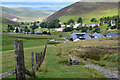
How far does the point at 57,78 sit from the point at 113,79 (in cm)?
523

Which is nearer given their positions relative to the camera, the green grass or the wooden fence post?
the wooden fence post

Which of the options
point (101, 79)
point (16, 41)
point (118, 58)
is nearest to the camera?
point (16, 41)

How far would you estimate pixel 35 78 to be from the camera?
919 cm

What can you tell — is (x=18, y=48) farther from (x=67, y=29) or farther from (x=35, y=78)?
(x=67, y=29)

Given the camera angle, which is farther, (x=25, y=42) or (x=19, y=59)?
(x=25, y=42)

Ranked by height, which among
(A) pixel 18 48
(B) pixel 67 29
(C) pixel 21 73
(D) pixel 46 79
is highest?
(B) pixel 67 29

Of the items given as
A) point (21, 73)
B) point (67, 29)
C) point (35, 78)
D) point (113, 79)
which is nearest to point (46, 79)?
point (35, 78)

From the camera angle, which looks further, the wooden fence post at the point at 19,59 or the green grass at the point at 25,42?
the green grass at the point at 25,42

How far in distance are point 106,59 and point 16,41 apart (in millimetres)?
17991

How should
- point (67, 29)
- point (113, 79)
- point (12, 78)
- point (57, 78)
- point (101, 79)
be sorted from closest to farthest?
point (12, 78) → point (57, 78) → point (101, 79) → point (113, 79) → point (67, 29)

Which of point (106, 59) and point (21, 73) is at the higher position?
point (21, 73)

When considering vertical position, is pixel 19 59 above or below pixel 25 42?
above

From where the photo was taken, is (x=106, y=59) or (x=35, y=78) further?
(x=106, y=59)

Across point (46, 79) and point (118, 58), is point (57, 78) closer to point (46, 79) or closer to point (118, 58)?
point (46, 79)
